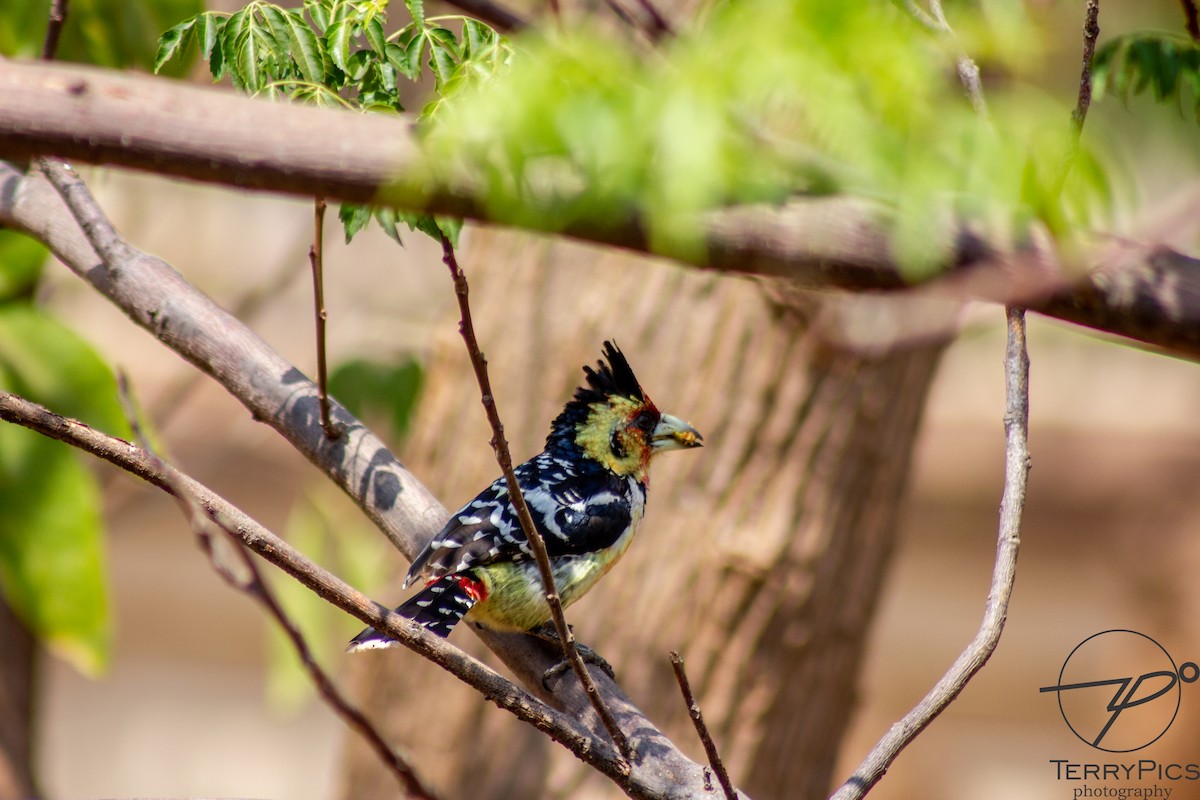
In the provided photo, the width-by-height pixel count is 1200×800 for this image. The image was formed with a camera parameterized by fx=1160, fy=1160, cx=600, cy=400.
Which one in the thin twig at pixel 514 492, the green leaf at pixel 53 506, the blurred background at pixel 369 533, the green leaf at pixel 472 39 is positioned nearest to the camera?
the thin twig at pixel 514 492

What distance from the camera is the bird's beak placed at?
3.02m

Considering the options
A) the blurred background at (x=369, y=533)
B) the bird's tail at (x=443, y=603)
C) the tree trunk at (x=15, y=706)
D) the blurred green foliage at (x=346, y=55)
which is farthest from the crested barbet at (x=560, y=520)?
the blurred background at (x=369, y=533)

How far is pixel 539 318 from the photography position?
146 inches

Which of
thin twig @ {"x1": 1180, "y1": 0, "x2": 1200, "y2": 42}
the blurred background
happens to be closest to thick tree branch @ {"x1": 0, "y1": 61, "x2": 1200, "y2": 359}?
thin twig @ {"x1": 1180, "y1": 0, "x2": 1200, "y2": 42}

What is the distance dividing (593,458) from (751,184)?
2.06 m

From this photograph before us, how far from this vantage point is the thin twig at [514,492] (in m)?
1.57

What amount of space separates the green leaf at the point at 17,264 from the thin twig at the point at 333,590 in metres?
1.79

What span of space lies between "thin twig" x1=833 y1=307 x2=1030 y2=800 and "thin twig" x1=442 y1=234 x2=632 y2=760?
14.3 inches

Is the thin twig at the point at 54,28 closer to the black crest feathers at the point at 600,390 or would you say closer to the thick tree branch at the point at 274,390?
the thick tree branch at the point at 274,390

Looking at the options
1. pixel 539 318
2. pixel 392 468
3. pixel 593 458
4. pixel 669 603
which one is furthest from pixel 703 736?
pixel 539 318

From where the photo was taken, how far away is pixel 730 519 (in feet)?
11.4

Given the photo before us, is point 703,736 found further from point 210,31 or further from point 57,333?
point 57,333

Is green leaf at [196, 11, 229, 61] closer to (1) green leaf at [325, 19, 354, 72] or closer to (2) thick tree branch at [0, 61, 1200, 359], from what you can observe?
(1) green leaf at [325, 19, 354, 72]

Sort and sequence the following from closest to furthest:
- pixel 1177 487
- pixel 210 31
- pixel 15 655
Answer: pixel 210 31, pixel 15 655, pixel 1177 487
